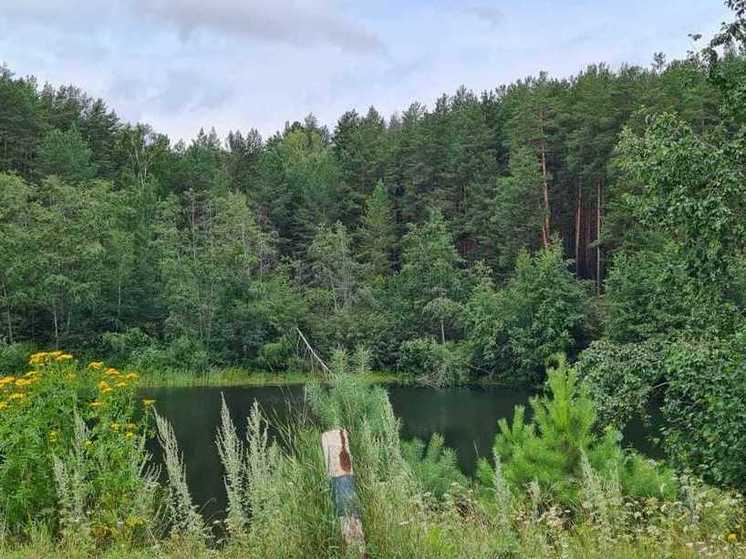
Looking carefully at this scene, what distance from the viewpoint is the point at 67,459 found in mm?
4844

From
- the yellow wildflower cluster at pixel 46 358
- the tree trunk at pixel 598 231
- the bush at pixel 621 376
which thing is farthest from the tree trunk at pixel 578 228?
the yellow wildflower cluster at pixel 46 358

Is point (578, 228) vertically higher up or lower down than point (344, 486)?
higher up

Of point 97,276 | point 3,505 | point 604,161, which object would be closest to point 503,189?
point 604,161

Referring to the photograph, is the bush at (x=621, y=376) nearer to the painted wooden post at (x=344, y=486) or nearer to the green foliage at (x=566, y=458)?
the green foliage at (x=566, y=458)

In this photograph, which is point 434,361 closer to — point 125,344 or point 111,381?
point 125,344

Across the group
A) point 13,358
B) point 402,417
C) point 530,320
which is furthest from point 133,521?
point 530,320

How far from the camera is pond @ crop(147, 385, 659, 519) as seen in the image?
12570 mm

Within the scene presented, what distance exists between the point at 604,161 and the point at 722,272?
29.0 metres

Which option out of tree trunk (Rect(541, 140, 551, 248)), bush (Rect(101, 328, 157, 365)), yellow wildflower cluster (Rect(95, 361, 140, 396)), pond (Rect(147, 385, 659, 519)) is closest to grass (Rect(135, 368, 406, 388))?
pond (Rect(147, 385, 659, 519))

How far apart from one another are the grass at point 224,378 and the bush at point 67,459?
76.2 ft

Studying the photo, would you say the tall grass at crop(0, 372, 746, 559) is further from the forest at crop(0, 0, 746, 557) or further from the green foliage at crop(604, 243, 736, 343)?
the forest at crop(0, 0, 746, 557)

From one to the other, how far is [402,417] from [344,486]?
1702cm

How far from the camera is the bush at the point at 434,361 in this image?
30.3 metres

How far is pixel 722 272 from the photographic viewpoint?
718 cm
